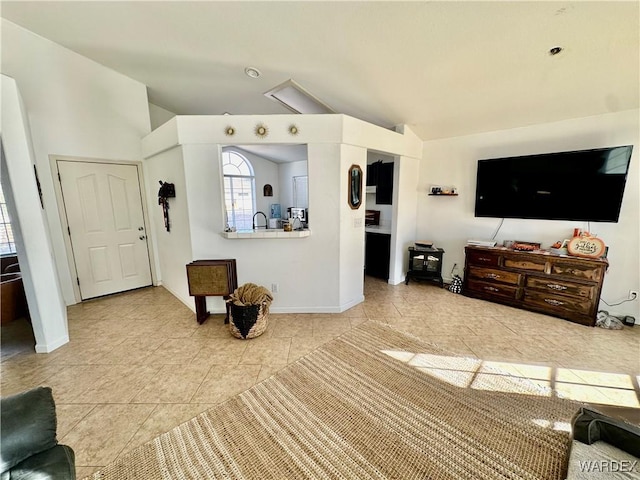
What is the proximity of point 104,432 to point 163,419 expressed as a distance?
0.34m

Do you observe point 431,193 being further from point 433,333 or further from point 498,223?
point 433,333

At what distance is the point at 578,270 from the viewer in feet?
9.46

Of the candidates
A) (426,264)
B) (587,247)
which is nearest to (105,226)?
(426,264)

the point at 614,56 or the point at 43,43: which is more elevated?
the point at 43,43

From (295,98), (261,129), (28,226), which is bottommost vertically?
(28,226)

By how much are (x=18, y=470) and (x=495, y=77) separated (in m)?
4.04

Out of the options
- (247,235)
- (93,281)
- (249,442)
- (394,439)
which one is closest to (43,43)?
(93,281)

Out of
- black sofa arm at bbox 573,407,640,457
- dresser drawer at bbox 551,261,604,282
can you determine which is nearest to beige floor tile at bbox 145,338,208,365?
black sofa arm at bbox 573,407,640,457

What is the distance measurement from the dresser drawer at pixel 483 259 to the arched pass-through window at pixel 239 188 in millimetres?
5087

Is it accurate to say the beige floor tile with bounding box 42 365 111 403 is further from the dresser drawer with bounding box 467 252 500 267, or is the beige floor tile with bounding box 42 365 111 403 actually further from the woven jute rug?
the dresser drawer with bounding box 467 252 500 267

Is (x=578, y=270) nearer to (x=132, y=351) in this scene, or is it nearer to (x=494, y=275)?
(x=494, y=275)

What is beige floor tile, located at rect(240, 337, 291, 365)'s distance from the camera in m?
2.30

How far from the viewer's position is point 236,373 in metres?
2.15

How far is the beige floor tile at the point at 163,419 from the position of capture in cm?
157
